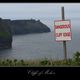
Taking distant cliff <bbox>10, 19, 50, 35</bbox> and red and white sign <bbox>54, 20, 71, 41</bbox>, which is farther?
red and white sign <bbox>54, 20, 71, 41</bbox>

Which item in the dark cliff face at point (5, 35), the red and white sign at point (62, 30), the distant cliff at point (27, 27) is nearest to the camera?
the dark cliff face at point (5, 35)

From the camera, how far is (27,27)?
5.98 metres

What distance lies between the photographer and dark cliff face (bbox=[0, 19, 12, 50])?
17.2ft

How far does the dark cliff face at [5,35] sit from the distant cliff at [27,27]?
0.13 meters

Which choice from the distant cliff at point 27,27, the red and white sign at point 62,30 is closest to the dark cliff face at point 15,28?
the distant cliff at point 27,27

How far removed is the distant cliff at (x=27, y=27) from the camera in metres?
5.46

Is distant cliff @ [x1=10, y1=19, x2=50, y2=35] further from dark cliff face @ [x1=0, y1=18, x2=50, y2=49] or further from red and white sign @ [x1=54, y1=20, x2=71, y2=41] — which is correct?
red and white sign @ [x1=54, y1=20, x2=71, y2=41]

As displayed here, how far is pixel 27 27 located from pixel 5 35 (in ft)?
2.33

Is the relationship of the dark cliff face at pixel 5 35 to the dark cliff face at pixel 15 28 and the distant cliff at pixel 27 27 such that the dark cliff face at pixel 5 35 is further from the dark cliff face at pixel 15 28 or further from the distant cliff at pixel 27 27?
the distant cliff at pixel 27 27

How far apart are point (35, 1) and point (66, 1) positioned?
45 centimetres

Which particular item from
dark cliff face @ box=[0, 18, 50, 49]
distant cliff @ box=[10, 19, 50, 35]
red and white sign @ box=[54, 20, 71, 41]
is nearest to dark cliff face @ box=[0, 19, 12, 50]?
dark cliff face @ box=[0, 18, 50, 49]

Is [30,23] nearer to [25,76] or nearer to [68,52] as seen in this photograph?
[68,52]

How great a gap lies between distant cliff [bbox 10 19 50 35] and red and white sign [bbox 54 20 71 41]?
30 cm

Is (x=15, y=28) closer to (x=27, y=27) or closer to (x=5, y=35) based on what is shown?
(x=5, y=35)
